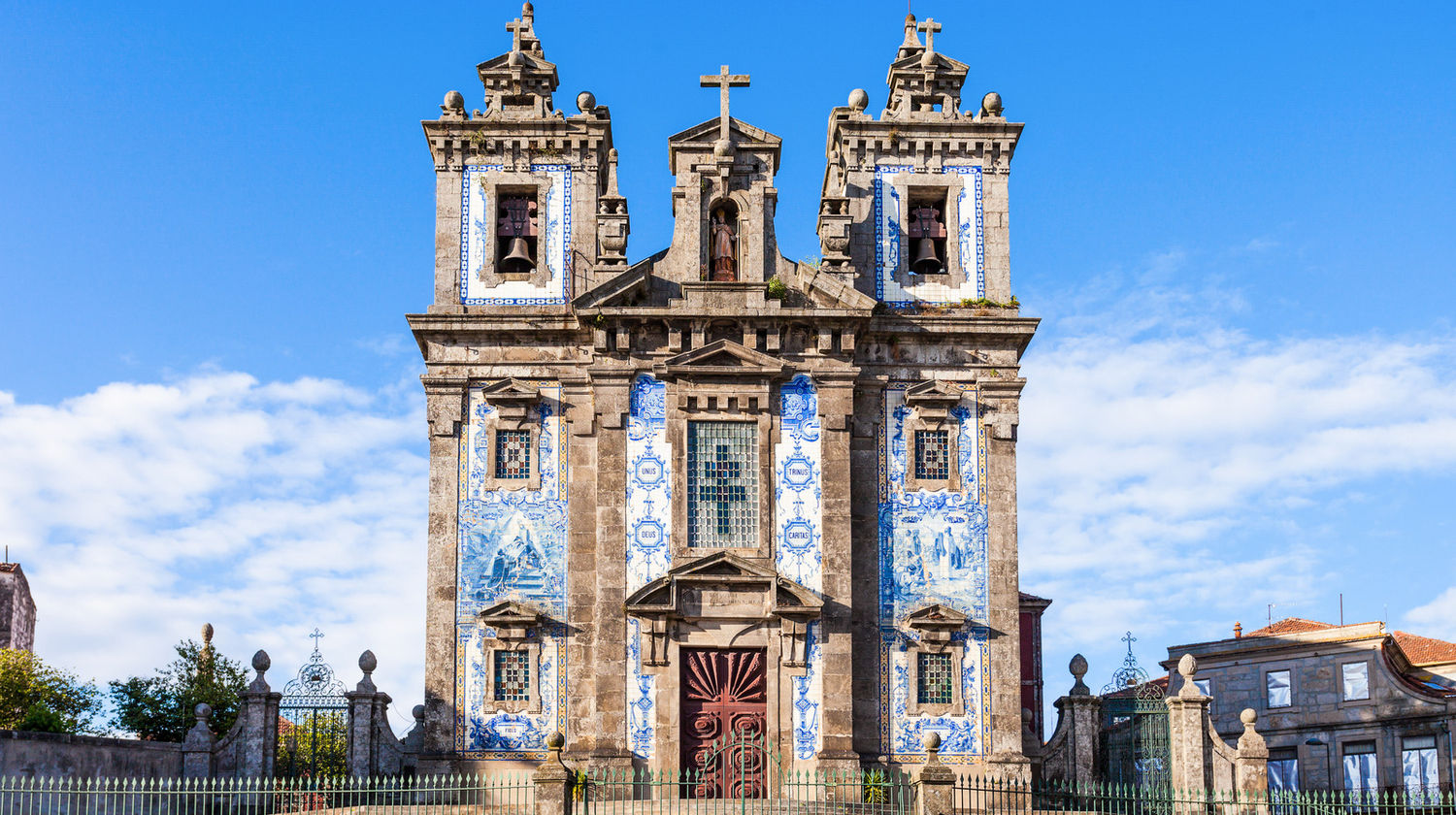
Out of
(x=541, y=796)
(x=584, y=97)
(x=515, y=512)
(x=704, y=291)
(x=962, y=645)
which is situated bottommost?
(x=541, y=796)

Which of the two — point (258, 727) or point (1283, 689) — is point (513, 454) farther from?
point (1283, 689)

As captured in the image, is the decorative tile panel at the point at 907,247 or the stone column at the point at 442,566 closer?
the stone column at the point at 442,566

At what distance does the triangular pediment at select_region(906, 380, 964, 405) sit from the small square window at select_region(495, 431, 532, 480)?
7.11 m

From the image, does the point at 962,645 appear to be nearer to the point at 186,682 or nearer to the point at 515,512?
the point at 515,512

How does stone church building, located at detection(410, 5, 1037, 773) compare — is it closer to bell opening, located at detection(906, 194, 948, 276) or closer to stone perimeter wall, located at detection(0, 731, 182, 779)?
bell opening, located at detection(906, 194, 948, 276)

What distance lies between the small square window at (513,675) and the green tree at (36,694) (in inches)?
401

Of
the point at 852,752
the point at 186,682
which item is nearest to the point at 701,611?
the point at 852,752

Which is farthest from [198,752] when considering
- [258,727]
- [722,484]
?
[722,484]

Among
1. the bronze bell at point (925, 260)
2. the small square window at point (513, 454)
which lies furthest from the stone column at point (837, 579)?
the small square window at point (513, 454)

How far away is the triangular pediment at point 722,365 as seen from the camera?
29.4 metres

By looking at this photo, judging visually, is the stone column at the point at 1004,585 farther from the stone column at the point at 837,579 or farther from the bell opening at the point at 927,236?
the bell opening at the point at 927,236

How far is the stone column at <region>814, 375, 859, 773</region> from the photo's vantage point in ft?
91.6

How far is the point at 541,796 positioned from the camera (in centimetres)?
2353

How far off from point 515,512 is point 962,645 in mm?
8419
